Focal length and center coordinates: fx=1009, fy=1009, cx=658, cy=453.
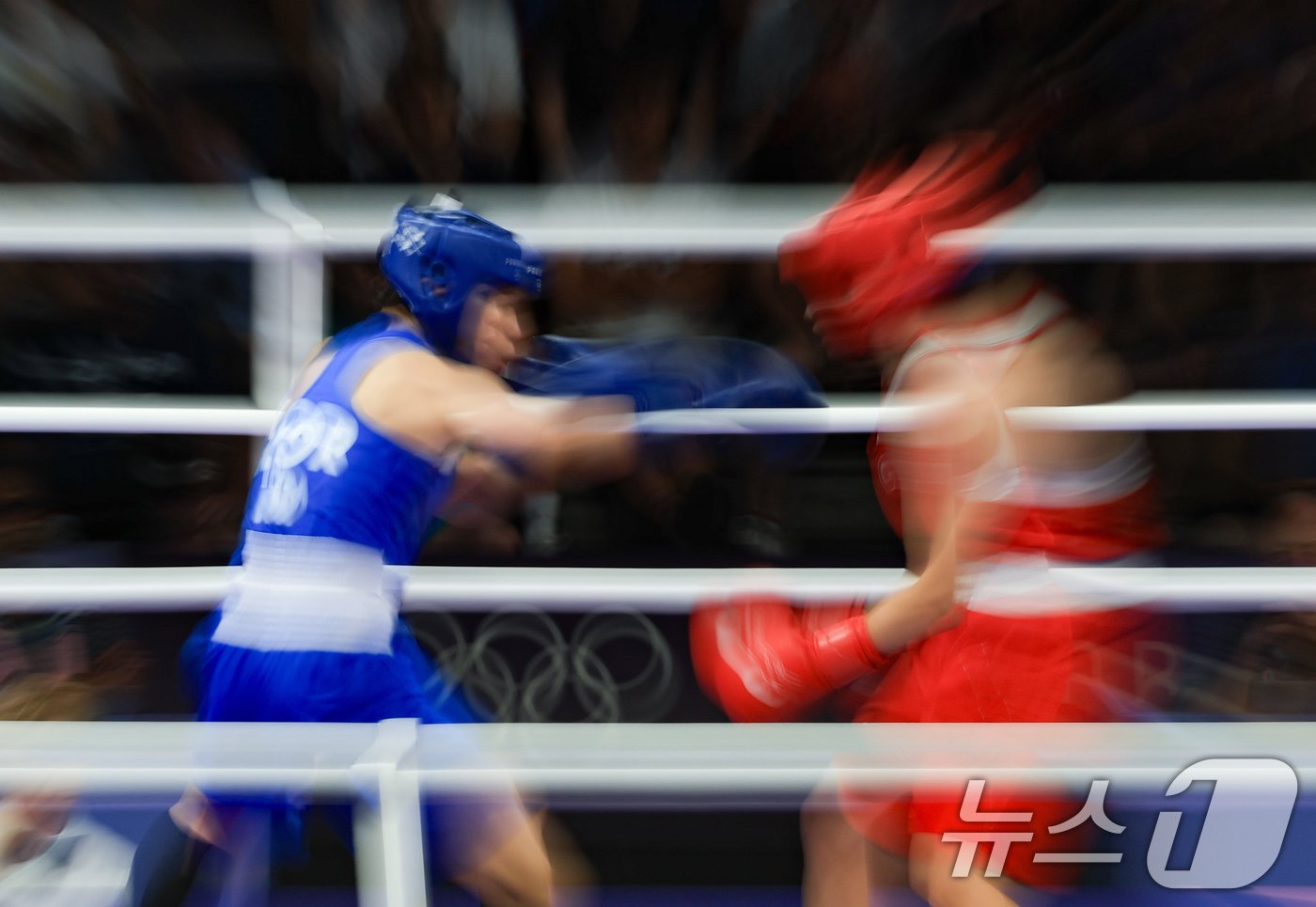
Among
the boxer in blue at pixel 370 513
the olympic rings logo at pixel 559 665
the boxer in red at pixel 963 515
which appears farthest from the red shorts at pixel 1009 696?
the olympic rings logo at pixel 559 665

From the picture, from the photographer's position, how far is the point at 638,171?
6.75 ft

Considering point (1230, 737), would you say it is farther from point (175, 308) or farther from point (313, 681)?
point (175, 308)

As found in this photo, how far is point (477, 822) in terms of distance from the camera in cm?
131

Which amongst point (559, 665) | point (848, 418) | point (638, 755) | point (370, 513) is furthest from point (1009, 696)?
point (559, 665)

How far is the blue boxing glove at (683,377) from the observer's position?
1.36 m

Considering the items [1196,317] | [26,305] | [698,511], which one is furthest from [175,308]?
[1196,317]

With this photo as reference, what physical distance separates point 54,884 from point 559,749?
2.53 feet

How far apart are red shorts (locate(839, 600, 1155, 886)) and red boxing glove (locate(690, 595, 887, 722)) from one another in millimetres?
91

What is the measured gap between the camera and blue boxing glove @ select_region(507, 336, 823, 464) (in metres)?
1.36

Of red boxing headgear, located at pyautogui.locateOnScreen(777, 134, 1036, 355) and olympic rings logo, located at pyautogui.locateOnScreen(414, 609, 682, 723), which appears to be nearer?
red boxing headgear, located at pyautogui.locateOnScreen(777, 134, 1036, 355)

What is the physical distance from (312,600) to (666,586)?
1.52ft

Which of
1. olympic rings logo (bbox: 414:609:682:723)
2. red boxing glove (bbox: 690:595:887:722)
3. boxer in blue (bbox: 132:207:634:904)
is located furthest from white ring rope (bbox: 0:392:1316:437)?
olympic rings logo (bbox: 414:609:682:723)

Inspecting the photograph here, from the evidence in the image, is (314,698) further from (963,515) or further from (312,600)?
(963,515)

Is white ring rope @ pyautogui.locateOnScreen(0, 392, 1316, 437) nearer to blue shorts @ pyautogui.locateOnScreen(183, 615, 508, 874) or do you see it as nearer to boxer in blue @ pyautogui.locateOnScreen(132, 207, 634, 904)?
boxer in blue @ pyautogui.locateOnScreen(132, 207, 634, 904)
